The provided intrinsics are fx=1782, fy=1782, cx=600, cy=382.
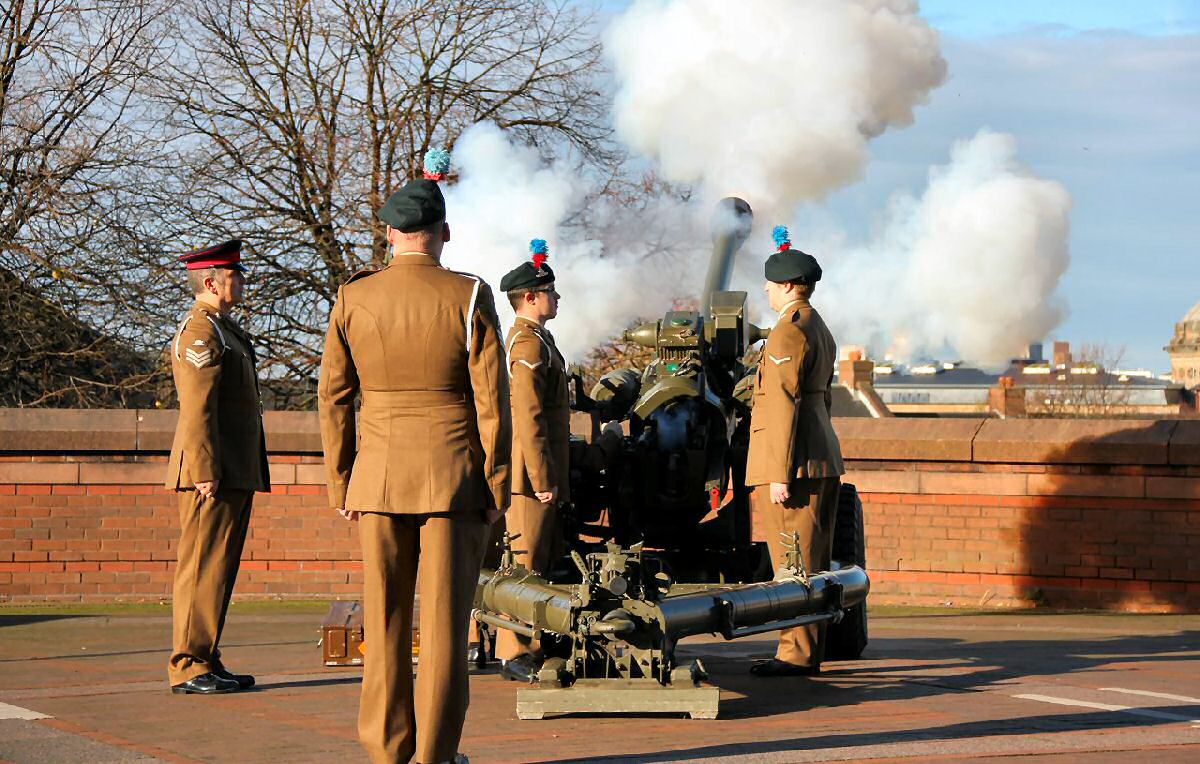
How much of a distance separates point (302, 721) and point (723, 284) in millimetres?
4802

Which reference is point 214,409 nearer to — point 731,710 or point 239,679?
point 239,679

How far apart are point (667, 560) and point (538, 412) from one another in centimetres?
194

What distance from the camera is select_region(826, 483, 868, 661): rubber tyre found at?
9.15m

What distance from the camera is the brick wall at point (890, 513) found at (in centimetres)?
1234

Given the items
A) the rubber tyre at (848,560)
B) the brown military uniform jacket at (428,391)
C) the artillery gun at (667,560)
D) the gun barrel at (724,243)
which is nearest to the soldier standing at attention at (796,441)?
the artillery gun at (667,560)

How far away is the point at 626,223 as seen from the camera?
1617cm

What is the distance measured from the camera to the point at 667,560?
32.2 ft

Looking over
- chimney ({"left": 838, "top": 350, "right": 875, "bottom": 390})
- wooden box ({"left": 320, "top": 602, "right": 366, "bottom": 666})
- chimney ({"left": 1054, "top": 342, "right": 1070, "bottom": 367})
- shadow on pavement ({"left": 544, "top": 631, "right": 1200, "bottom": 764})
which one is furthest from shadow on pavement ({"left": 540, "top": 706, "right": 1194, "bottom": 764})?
chimney ({"left": 1054, "top": 342, "right": 1070, "bottom": 367})

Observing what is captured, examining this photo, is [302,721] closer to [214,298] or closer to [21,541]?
[214,298]

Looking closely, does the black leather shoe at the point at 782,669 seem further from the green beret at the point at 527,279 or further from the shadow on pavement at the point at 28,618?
the shadow on pavement at the point at 28,618

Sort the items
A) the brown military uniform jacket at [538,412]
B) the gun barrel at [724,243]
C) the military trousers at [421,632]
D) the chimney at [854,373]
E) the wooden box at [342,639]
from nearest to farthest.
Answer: the military trousers at [421,632] < the brown military uniform jacket at [538,412] < the wooden box at [342,639] < the gun barrel at [724,243] < the chimney at [854,373]

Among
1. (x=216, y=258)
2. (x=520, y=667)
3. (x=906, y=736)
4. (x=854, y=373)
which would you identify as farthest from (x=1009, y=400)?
(x=906, y=736)

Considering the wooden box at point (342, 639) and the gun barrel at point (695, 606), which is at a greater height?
the gun barrel at point (695, 606)

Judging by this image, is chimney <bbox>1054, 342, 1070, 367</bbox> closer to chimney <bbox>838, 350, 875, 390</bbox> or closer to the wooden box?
chimney <bbox>838, 350, 875, 390</bbox>
